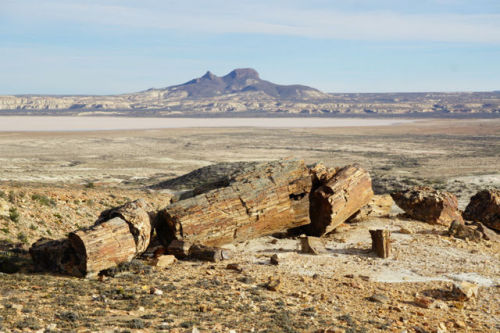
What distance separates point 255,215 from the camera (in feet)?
50.4

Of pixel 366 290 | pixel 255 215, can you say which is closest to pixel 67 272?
pixel 255 215

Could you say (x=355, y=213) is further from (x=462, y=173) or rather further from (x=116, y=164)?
(x=116, y=164)

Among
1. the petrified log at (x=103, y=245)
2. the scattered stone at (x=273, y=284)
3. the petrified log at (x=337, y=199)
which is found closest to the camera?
the scattered stone at (x=273, y=284)

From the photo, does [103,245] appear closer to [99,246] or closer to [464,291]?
[99,246]

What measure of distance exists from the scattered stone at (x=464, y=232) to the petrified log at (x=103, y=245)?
10.4 meters

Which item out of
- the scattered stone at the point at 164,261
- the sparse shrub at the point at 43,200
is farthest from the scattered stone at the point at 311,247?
the sparse shrub at the point at 43,200

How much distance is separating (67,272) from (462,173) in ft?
116

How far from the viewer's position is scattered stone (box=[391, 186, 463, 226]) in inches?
724

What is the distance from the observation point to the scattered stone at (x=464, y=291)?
10.7 metres

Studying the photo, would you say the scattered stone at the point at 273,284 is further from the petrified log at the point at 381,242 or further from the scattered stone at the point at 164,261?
the petrified log at the point at 381,242

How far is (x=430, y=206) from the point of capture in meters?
18.6

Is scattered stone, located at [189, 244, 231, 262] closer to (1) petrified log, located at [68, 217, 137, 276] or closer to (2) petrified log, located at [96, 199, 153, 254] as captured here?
(2) petrified log, located at [96, 199, 153, 254]

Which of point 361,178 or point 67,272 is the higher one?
point 361,178

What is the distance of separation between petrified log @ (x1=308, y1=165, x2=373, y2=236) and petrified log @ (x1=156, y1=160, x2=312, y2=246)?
61 cm
